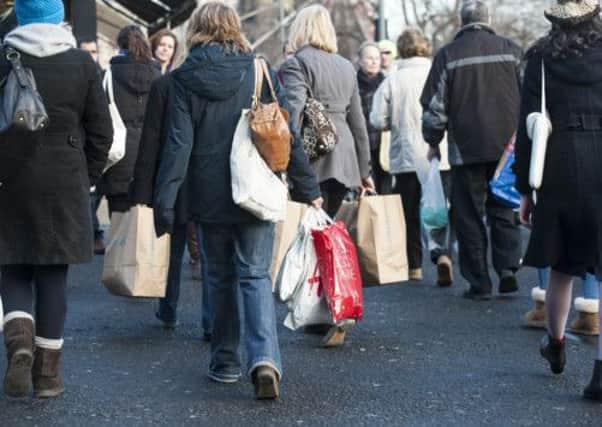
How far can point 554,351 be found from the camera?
24.3 feet

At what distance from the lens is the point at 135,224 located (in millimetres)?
8945

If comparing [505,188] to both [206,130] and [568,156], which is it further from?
[206,130]

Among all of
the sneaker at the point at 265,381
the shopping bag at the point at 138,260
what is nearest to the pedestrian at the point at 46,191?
the sneaker at the point at 265,381

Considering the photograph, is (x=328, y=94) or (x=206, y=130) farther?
(x=328, y=94)

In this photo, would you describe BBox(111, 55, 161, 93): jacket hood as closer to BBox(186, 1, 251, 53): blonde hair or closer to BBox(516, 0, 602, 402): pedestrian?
→ BBox(186, 1, 251, 53): blonde hair

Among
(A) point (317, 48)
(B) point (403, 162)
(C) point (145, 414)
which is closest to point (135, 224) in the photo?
(A) point (317, 48)

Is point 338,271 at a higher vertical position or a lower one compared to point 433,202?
higher

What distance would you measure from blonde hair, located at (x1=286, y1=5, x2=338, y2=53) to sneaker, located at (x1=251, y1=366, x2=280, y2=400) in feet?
9.76

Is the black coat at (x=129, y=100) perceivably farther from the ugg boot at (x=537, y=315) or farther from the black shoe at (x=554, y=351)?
the black shoe at (x=554, y=351)

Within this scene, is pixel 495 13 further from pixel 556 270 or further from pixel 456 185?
pixel 556 270

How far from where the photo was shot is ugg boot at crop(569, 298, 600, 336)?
891cm

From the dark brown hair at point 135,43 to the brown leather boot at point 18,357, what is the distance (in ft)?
15.1

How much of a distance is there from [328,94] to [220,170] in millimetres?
2434

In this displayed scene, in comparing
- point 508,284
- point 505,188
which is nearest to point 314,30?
point 505,188
